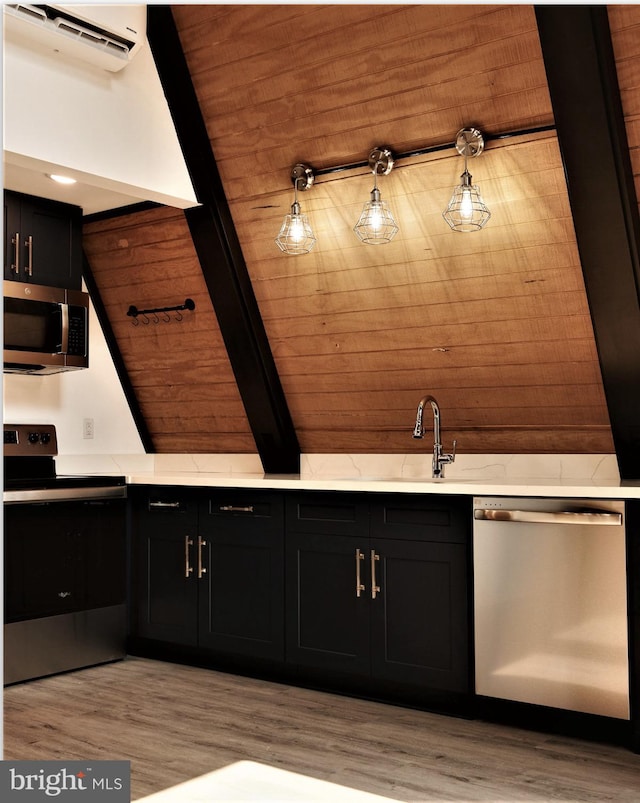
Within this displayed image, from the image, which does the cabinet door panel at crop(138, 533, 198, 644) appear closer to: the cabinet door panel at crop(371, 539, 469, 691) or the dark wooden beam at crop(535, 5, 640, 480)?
the cabinet door panel at crop(371, 539, 469, 691)

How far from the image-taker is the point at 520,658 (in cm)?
317

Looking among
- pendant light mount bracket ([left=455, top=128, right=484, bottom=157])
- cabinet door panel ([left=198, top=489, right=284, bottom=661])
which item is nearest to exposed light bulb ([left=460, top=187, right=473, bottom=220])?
pendant light mount bracket ([left=455, top=128, right=484, bottom=157])

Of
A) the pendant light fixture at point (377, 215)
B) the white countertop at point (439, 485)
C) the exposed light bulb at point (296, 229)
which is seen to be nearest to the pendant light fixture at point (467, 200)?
the pendant light fixture at point (377, 215)

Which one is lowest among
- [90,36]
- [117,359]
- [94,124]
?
[117,359]

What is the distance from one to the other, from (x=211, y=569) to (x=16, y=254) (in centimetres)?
180

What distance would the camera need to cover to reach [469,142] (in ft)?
10.5

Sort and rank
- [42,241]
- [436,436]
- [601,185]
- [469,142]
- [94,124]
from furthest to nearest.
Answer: [42,241]
[436,436]
[94,124]
[469,142]
[601,185]

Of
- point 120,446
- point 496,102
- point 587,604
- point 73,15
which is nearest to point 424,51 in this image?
point 496,102

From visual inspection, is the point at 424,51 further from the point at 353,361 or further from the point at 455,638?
the point at 455,638

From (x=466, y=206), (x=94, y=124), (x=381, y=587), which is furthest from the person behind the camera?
(x=94, y=124)

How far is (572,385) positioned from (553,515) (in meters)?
0.67

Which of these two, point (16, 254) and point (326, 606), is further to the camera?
point (16, 254)

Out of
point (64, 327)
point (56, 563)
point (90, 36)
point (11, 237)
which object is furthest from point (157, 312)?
point (90, 36)

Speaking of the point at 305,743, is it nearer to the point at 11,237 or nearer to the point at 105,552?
the point at 105,552
